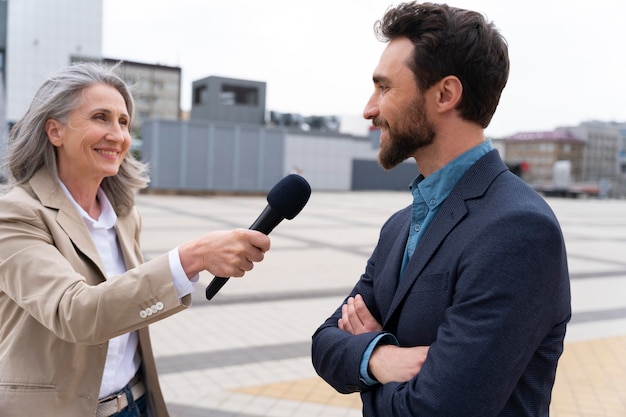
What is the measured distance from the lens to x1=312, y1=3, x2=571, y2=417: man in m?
1.43

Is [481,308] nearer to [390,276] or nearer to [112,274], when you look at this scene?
[390,276]

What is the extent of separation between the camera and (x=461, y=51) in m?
1.62

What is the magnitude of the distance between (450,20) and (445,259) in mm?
650

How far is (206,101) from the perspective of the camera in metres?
32.8

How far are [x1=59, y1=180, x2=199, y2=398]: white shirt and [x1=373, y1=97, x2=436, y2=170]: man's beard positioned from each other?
1.09 meters

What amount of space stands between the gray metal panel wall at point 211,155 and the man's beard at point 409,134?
28.5 metres

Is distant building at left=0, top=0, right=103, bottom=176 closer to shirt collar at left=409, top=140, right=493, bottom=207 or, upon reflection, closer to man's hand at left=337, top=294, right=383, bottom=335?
man's hand at left=337, top=294, right=383, bottom=335

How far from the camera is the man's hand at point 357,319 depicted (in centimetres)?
184

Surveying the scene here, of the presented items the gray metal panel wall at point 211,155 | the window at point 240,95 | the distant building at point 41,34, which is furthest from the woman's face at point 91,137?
the window at point 240,95

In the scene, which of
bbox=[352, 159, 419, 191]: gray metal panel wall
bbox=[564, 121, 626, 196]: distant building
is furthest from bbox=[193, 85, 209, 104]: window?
bbox=[564, 121, 626, 196]: distant building

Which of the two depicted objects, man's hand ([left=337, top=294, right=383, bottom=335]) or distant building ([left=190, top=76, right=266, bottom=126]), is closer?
man's hand ([left=337, top=294, right=383, bottom=335])

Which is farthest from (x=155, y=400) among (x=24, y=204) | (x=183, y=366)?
(x=183, y=366)

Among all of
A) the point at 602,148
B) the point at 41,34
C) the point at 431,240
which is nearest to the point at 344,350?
the point at 431,240

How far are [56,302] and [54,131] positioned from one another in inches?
27.2
